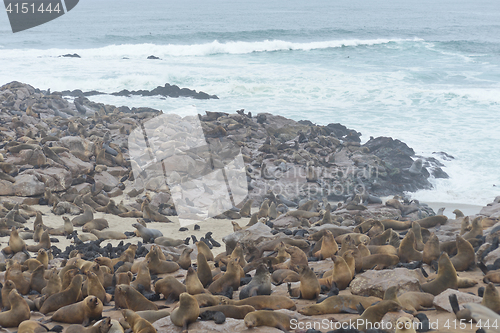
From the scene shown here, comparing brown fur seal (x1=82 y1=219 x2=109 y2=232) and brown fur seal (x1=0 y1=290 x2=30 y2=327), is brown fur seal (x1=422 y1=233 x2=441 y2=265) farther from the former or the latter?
brown fur seal (x1=82 y1=219 x2=109 y2=232)

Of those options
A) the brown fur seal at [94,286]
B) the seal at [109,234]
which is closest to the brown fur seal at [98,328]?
the brown fur seal at [94,286]

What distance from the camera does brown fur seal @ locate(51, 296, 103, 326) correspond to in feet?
11.9

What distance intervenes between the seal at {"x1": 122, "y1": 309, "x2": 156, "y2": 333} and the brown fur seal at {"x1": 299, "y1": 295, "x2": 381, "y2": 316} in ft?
4.36

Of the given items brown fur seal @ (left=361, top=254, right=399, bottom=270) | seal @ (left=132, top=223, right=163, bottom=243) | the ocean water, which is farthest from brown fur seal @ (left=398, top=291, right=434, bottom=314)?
the ocean water

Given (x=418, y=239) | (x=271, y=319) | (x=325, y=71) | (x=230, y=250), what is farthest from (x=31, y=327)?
(x=325, y=71)

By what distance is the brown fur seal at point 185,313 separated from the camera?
3.46 meters

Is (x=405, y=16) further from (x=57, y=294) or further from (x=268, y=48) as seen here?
(x=57, y=294)

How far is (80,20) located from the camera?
6538 centimetres

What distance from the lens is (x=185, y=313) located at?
3.47 meters

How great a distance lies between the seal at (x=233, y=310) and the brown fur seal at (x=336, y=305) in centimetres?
50

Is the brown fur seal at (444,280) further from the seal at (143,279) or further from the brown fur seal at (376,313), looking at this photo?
the seal at (143,279)

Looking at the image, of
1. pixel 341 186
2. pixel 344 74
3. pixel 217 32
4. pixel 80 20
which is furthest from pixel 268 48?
pixel 80 20

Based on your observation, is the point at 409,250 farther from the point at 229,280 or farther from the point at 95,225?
the point at 95,225

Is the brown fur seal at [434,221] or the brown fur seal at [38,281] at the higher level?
the brown fur seal at [38,281]
